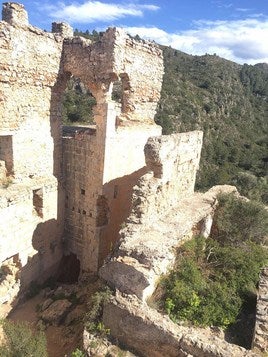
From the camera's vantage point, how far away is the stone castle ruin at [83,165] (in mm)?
8211

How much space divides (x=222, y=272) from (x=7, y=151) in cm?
573

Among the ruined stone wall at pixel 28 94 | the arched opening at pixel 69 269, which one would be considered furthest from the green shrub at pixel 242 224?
the ruined stone wall at pixel 28 94

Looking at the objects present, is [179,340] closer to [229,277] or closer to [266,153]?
[229,277]

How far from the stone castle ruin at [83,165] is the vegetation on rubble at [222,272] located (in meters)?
0.40

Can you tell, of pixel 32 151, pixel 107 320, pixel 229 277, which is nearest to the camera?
pixel 107 320

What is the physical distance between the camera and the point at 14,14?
8.24m

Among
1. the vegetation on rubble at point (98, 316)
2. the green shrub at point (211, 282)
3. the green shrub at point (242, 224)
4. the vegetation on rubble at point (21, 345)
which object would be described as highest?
the green shrub at point (242, 224)

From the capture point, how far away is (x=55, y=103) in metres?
9.66

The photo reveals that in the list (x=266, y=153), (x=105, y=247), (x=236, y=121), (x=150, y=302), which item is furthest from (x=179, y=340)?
(x=236, y=121)

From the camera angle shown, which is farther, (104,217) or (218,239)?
(104,217)

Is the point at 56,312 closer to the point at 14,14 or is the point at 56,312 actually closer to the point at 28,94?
the point at 28,94

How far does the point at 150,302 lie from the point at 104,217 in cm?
381

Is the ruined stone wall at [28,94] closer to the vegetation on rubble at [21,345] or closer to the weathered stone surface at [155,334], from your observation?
the vegetation on rubble at [21,345]

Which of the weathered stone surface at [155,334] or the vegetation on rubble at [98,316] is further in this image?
the vegetation on rubble at [98,316]
